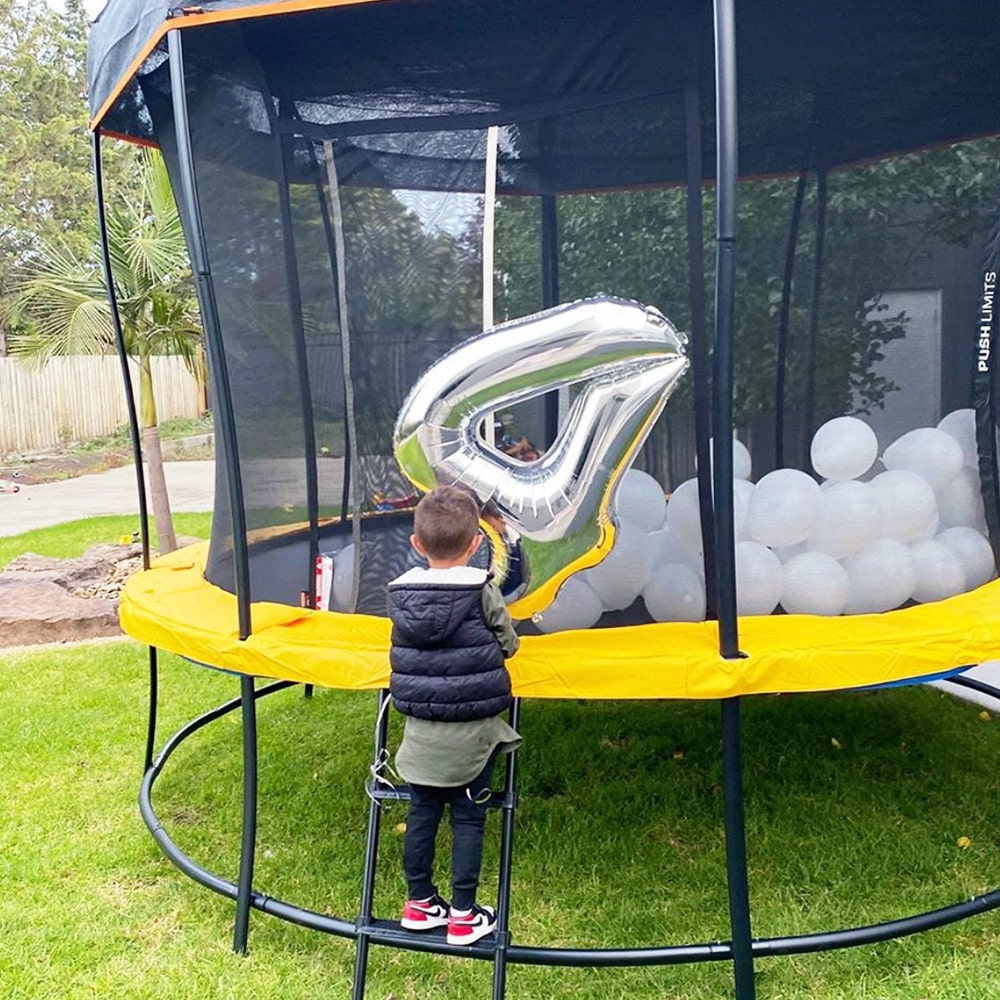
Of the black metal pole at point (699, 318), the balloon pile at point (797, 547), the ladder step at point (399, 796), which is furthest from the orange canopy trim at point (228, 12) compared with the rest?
the ladder step at point (399, 796)

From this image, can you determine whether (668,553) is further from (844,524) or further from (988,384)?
(988,384)

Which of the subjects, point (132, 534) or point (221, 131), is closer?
point (221, 131)

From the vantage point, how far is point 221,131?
2.82 m

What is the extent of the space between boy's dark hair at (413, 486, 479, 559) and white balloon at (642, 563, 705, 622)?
68 centimetres

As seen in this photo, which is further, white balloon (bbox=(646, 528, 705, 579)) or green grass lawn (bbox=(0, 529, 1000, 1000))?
white balloon (bbox=(646, 528, 705, 579))

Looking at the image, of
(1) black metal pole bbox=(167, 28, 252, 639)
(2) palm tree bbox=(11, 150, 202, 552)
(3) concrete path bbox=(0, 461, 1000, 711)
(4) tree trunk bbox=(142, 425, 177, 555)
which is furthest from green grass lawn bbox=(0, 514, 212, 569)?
(1) black metal pole bbox=(167, 28, 252, 639)

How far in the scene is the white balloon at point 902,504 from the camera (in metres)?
2.61

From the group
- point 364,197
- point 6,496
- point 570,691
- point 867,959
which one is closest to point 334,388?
point 364,197

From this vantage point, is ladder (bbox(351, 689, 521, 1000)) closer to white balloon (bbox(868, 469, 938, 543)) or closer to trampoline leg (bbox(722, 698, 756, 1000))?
trampoline leg (bbox(722, 698, 756, 1000))

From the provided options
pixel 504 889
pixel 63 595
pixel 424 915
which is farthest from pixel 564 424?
pixel 63 595

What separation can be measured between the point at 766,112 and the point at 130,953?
2715 mm

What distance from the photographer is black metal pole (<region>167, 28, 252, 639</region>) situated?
2.16 meters

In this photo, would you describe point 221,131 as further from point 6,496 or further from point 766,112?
point 6,496

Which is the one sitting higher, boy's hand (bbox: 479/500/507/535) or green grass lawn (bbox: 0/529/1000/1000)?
boy's hand (bbox: 479/500/507/535)
